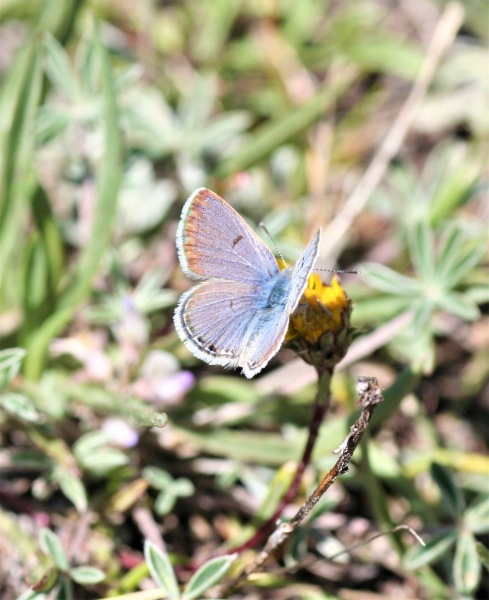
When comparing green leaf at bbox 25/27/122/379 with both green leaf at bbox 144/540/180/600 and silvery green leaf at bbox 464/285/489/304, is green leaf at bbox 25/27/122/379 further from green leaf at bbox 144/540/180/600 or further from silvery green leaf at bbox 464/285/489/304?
silvery green leaf at bbox 464/285/489/304

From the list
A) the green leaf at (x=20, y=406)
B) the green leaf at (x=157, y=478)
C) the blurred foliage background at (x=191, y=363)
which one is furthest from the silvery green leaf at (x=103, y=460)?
the green leaf at (x=20, y=406)

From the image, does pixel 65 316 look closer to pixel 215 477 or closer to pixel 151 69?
pixel 215 477

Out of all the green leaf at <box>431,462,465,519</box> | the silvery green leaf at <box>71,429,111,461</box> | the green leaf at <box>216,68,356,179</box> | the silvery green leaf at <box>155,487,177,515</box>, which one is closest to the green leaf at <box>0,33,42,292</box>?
the silvery green leaf at <box>71,429,111,461</box>

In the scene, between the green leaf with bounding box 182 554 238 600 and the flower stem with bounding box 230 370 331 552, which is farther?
the green leaf with bounding box 182 554 238 600

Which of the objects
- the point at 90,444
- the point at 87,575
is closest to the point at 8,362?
the point at 90,444

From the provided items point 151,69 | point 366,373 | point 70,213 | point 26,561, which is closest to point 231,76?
point 151,69

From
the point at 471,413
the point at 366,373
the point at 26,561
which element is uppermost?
the point at 26,561
